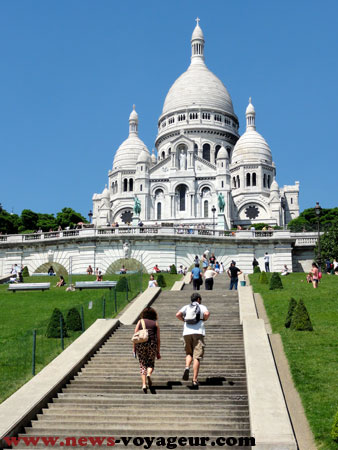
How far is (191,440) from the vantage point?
10.1 metres

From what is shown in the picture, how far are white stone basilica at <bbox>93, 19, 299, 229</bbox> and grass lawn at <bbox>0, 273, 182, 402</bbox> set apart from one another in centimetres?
5398

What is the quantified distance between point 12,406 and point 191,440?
332 centimetres

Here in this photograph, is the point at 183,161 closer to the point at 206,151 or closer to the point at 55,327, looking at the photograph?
the point at 206,151

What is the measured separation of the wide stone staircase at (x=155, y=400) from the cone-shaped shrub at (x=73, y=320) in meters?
1.65

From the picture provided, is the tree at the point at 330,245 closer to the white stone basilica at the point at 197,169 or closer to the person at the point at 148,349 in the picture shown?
the person at the point at 148,349

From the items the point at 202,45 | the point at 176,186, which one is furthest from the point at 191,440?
the point at 202,45

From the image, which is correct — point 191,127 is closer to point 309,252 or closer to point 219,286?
point 309,252

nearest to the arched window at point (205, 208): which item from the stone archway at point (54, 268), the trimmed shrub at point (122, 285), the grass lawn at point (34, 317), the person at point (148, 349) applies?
the stone archway at point (54, 268)

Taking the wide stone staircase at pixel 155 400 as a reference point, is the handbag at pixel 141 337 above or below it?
above

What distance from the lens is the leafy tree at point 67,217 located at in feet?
285

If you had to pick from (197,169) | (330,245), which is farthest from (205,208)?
(330,245)

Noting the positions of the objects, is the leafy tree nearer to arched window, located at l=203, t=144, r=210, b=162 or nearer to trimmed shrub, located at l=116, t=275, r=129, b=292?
arched window, located at l=203, t=144, r=210, b=162

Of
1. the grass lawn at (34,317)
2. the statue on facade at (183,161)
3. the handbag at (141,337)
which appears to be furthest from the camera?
the statue on facade at (183,161)

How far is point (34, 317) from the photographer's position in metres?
21.2
